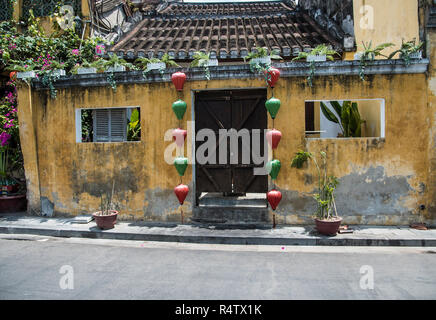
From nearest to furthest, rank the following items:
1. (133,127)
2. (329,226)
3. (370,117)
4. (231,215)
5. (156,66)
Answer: (329,226) < (156,66) < (231,215) < (370,117) < (133,127)

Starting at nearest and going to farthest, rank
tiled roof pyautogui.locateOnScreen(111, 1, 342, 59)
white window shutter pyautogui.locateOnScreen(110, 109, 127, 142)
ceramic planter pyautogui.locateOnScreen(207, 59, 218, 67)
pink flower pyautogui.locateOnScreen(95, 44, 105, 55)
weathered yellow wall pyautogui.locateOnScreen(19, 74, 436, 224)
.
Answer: weathered yellow wall pyautogui.locateOnScreen(19, 74, 436, 224) < ceramic planter pyautogui.locateOnScreen(207, 59, 218, 67) < white window shutter pyautogui.locateOnScreen(110, 109, 127, 142) < tiled roof pyautogui.locateOnScreen(111, 1, 342, 59) < pink flower pyautogui.locateOnScreen(95, 44, 105, 55)

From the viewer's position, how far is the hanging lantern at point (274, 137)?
773 centimetres

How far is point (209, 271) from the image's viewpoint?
18.3ft

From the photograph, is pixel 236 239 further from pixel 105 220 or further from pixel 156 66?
pixel 156 66

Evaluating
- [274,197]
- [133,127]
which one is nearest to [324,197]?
[274,197]


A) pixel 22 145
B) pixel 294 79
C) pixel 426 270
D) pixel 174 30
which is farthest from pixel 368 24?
pixel 22 145

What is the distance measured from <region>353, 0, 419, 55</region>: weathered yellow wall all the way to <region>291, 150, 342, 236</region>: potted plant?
4195 mm

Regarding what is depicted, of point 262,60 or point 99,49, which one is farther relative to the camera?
point 99,49

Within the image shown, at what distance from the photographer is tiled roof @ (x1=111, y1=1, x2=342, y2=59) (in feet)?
33.5

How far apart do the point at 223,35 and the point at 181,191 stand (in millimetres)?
6159

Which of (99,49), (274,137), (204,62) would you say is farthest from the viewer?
(99,49)

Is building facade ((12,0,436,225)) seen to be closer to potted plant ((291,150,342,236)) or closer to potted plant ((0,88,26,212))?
potted plant ((291,150,342,236))

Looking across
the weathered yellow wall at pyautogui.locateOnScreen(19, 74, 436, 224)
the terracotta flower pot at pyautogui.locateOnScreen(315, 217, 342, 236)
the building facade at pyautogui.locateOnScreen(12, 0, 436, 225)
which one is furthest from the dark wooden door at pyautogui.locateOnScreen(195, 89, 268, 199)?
the terracotta flower pot at pyautogui.locateOnScreen(315, 217, 342, 236)
